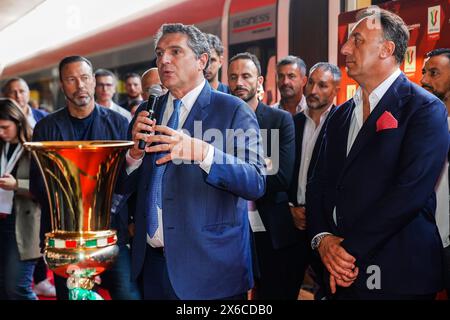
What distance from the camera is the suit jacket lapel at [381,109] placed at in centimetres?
173

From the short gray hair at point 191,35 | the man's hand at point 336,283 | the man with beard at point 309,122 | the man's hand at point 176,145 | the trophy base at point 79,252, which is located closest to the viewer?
the trophy base at point 79,252

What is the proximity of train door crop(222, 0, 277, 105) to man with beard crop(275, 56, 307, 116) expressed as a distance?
495 mm

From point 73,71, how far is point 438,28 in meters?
1.70

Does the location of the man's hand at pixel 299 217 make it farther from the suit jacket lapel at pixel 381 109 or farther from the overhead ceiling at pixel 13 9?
the overhead ceiling at pixel 13 9

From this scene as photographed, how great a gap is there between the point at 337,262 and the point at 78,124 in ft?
4.75

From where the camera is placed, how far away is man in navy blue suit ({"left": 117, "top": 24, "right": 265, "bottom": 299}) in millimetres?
1805

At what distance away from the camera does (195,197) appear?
1811mm

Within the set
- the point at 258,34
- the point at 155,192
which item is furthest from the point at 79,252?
the point at 258,34

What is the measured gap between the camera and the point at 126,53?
19.5 ft

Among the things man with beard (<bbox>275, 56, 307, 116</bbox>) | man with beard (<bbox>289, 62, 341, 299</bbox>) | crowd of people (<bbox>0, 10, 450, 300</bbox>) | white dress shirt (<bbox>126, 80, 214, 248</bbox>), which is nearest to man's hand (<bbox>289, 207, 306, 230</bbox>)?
man with beard (<bbox>289, 62, 341, 299</bbox>)

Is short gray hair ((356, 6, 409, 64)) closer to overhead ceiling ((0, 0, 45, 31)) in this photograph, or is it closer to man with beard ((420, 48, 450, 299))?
man with beard ((420, 48, 450, 299))

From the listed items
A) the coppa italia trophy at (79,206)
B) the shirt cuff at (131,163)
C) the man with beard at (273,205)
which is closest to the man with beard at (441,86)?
the man with beard at (273,205)

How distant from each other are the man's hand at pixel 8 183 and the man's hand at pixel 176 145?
1.52m
